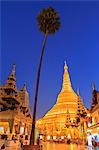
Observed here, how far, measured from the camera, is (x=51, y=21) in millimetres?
18547

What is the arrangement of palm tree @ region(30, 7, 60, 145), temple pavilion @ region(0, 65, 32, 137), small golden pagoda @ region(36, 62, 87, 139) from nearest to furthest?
palm tree @ region(30, 7, 60, 145)
temple pavilion @ region(0, 65, 32, 137)
small golden pagoda @ region(36, 62, 87, 139)

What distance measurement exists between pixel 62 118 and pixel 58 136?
20.7ft

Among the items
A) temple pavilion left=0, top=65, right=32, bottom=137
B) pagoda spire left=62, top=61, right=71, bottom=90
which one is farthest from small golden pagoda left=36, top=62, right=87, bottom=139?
temple pavilion left=0, top=65, right=32, bottom=137

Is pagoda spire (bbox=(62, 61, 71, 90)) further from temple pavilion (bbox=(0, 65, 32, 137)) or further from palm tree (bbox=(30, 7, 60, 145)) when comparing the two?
palm tree (bbox=(30, 7, 60, 145))

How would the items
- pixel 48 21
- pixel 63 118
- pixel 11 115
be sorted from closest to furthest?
pixel 48 21 → pixel 11 115 → pixel 63 118

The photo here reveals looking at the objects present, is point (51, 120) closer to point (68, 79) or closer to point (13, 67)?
point (68, 79)

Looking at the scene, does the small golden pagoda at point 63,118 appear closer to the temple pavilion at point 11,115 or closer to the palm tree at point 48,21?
the temple pavilion at point 11,115

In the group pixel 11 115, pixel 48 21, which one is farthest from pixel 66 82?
pixel 48 21


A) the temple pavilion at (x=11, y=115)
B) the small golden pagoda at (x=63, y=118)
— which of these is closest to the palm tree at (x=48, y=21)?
the temple pavilion at (x=11, y=115)

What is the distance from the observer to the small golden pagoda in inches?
2004

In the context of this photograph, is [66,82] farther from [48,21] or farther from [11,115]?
[48,21]

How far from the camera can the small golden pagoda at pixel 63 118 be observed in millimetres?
50894

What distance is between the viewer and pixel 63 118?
58.9 meters

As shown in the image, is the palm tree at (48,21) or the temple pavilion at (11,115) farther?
the temple pavilion at (11,115)
